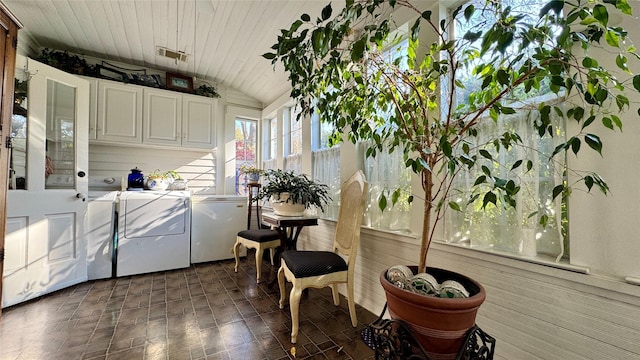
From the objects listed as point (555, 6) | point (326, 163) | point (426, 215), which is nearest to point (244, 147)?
point (326, 163)

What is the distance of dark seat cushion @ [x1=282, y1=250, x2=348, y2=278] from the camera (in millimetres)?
1765

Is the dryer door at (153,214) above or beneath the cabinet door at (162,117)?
beneath

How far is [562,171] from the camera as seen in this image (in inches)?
44.9

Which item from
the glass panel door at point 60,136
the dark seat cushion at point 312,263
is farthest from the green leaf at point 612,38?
the glass panel door at point 60,136

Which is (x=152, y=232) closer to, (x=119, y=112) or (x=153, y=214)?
(x=153, y=214)

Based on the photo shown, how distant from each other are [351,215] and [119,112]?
→ 3.26 meters

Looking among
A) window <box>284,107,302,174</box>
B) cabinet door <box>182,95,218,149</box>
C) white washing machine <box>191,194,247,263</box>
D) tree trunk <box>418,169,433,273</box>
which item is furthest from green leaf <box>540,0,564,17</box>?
cabinet door <box>182,95,218,149</box>

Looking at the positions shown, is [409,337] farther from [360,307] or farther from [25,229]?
[25,229]

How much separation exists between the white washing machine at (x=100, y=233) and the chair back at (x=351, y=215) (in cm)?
256

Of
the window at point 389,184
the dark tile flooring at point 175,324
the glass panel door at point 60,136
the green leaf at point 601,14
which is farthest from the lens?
the glass panel door at point 60,136

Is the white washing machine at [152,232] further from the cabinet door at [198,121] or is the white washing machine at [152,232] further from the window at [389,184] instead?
the window at [389,184]

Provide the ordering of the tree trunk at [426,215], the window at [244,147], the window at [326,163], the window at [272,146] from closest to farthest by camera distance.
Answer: the tree trunk at [426,215] → the window at [326,163] → the window at [272,146] → the window at [244,147]

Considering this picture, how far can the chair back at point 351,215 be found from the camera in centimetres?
197

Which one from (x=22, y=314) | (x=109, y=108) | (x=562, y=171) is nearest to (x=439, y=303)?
(x=562, y=171)
